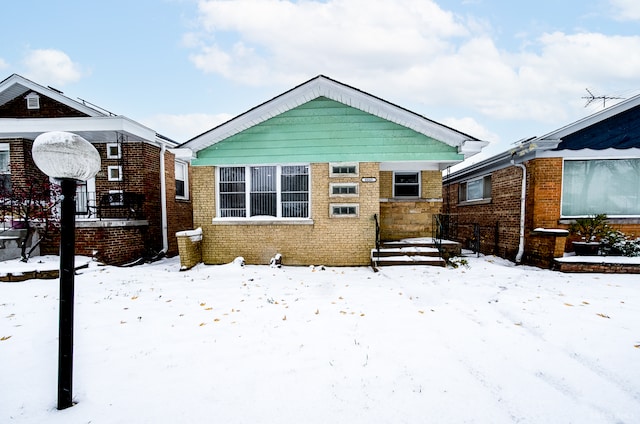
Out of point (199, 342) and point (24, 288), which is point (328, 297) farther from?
point (24, 288)

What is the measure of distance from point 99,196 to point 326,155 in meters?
8.06

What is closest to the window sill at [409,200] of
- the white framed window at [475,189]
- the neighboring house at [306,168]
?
the neighboring house at [306,168]

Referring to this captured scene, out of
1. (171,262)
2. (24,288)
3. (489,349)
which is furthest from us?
(171,262)

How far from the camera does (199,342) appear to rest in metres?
3.54

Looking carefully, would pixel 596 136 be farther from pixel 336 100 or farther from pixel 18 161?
pixel 18 161

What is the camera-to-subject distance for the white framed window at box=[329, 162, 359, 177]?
26.9ft

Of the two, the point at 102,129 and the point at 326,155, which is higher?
the point at 102,129

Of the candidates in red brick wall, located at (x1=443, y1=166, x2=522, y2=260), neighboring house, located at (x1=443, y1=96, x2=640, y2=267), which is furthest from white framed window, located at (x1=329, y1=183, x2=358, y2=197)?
red brick wall, located at (x1=443, y1=166, x2=522, y2=260)

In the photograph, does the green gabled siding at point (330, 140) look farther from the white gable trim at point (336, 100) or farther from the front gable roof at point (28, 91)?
the front gable roof at point (28, 91)

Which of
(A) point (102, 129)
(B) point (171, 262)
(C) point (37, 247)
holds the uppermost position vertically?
(A) point (102, 129)

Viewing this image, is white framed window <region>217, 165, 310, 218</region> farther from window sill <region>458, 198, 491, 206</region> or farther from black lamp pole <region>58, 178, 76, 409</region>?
window sill <region>458, 198, 491, 206</region>

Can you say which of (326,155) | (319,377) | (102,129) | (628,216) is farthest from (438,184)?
(102,129)

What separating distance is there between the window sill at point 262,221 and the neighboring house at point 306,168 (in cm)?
3

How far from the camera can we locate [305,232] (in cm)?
839
